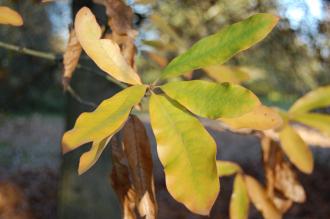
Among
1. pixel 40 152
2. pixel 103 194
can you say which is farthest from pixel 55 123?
pixel 103 194

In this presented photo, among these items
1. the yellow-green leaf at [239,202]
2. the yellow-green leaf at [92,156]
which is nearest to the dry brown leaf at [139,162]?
the yellow-green leaf at [92,156]

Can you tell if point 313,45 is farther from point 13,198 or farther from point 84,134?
point 13,198

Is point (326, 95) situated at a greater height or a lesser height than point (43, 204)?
greater

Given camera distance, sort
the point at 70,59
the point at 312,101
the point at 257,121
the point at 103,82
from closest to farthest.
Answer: the point at 257,121 < the point at 70,59 < the point at 312,101 < the point at 103,82

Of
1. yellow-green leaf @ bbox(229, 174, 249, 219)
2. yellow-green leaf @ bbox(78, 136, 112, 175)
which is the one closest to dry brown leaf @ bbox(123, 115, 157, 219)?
yellow-green leaf @ bbox(78, 136, 112, 175)

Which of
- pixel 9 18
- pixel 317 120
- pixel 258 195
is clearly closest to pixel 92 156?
pixel 9 18

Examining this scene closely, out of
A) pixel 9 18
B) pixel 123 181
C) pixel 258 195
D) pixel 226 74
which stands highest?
pixel 9 18

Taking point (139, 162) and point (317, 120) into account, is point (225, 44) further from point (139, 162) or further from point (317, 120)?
point (317, 120)
